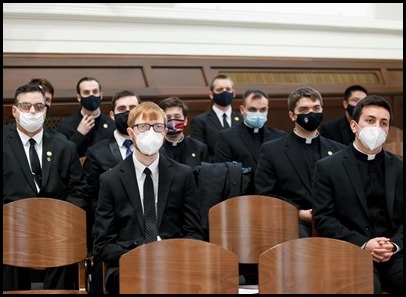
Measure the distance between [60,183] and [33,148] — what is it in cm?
24

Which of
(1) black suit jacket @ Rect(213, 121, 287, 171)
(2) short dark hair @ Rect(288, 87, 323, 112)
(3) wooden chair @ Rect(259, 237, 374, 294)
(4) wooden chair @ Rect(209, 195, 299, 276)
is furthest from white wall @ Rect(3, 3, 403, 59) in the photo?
(3) wooden chair @ Rect(259, 237, 374, 294)

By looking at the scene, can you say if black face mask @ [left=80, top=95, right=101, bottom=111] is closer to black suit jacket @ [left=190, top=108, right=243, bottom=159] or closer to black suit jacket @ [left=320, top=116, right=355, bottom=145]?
black suit jacket @ [left=190, top=108, right=243, bottom=159]

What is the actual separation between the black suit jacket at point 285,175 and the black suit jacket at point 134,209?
656 mm

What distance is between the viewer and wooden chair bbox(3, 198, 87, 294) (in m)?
2.52

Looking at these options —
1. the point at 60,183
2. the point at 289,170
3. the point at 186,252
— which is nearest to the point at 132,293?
the point at 186,252

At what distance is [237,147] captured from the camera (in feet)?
12.4

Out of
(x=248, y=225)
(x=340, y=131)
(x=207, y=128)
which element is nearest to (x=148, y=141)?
(x=248, y=225)

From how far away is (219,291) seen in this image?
6.99 ft

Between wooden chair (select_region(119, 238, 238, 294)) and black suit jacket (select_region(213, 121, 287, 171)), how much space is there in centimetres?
166

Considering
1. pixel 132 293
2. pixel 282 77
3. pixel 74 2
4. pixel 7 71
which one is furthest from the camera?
pixel 282 77

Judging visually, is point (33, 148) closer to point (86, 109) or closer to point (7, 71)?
point (86, 109)

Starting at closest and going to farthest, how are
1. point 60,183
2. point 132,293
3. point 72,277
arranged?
point 132,293, point 72,277, point 60,183

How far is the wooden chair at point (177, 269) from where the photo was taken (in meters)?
2.11

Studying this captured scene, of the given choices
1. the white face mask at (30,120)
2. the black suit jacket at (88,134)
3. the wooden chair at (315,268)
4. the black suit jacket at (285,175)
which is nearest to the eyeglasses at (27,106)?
the white face mask at (30,120)
